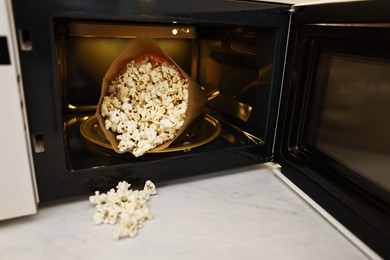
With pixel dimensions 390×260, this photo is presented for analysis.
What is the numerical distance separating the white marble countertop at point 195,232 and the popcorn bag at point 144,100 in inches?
5.5

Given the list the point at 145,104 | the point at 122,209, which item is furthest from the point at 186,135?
the point at 122,209

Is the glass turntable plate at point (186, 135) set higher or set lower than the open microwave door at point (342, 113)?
lower

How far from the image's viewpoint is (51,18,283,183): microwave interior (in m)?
0.67

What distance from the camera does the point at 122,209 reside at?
0.57m

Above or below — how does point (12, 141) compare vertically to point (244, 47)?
below

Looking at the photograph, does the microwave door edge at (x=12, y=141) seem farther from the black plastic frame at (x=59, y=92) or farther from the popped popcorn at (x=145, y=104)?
the popped popcorn at (x=145, y=104)

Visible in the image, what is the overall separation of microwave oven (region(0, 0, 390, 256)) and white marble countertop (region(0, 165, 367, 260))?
0.04 metres

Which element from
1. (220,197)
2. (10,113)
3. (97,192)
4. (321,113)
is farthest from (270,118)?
(10,113)

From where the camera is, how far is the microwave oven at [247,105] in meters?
0.47

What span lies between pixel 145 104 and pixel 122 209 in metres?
0.26

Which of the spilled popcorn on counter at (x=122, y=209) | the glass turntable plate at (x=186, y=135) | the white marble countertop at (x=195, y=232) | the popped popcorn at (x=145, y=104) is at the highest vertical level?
the popped popcorn at (x=145, y=104)

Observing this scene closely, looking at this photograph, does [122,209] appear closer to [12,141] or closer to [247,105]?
[12,141]

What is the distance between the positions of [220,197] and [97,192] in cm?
27

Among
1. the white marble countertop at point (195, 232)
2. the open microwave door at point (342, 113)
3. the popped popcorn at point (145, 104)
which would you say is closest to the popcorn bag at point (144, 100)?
the popped popcorn at point (145, 104)
